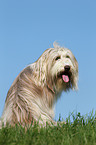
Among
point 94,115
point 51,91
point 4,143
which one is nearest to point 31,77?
point 51,91

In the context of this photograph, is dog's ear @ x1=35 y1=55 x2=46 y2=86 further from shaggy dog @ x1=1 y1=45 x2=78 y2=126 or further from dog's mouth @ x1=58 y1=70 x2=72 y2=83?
dog's mouth @ x1=58 y1=70 x2=72 y2=83

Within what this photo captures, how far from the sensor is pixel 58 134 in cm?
386

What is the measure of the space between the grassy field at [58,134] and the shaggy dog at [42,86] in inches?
26.1

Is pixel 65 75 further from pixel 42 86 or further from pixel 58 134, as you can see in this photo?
pixel 58 134

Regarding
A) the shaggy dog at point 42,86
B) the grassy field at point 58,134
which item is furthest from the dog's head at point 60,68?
the grassy field at point 58,134

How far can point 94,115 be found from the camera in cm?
469

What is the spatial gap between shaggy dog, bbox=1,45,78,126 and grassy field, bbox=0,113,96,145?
663mm

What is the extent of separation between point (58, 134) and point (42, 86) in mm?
1765

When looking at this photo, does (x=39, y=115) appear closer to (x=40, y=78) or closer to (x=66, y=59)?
(x=40, y=78)

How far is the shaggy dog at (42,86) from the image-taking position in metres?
4.88

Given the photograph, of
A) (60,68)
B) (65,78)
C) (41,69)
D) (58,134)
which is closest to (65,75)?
(65,78)

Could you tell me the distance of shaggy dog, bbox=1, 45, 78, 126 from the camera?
4.88m

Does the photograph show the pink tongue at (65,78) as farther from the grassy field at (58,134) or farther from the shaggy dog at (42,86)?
the grassy field at (58,134)

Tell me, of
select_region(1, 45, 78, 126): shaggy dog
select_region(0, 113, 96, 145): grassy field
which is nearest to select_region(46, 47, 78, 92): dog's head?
select_region(1, 45, 78, 126): shaggy dog
